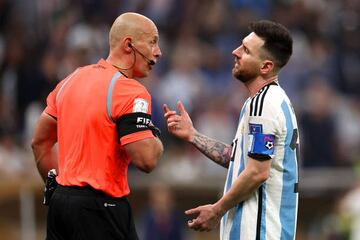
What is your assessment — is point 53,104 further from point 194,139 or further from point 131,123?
point 194,139

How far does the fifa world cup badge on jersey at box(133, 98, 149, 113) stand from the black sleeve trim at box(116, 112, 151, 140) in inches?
1.0

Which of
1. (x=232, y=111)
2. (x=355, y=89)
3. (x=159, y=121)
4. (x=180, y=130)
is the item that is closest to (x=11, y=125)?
(x=159, y=121)

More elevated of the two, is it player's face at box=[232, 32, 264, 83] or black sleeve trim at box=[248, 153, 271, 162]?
player's face at box=[232, 32, 264, 83]

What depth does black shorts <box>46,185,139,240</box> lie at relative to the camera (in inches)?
257

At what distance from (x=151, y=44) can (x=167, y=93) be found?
7.12 m

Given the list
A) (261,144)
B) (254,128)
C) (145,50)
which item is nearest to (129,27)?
(145,50)

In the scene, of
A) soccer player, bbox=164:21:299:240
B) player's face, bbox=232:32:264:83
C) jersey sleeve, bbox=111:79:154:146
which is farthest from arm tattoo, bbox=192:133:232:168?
jersey sleeve, bbox=111:79:154:146

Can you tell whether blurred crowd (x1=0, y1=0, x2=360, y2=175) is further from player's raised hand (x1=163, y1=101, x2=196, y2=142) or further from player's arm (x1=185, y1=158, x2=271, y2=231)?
player's arm (x1=185, y1=158, x2=271, y2=231)

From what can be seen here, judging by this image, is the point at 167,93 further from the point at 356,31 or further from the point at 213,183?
the point at 356,31

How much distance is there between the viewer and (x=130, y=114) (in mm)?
6410

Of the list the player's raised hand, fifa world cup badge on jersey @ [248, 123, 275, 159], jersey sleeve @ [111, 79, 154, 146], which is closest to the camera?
jersey sleeve @ [111, 79, 154, 146]

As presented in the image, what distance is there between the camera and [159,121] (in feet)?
42.5

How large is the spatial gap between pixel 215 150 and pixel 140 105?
103 centimetres

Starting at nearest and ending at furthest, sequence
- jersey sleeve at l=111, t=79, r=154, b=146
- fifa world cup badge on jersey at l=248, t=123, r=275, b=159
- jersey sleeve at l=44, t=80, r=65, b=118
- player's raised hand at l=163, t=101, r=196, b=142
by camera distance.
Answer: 1. jersey sleeve at l=111, t=79, r=154, b=146
2. fifa world cup badge on jersey at l=248, t=123, r=275, b=159
3. jersey sleeve at l=44, t=80, r=65, b=118
4. player's raised hand at l=163, t=101, r=196, b=142
